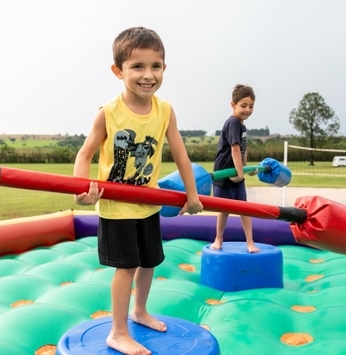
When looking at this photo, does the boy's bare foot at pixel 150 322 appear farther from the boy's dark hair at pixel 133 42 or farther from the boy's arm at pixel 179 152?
the boy's dark hair at pixel 133 42

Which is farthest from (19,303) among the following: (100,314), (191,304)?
(191,304)

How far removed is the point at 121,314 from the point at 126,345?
0.36ft

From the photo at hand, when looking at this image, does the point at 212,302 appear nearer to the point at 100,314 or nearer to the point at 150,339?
the point at 100,314

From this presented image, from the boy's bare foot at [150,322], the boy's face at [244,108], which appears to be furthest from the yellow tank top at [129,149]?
the boy's face at [244,108]

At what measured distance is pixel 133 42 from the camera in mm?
1741

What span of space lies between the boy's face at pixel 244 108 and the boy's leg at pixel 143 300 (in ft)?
5.44

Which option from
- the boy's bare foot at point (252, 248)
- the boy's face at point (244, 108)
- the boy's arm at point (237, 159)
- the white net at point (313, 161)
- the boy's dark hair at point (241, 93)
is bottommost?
the white net at point (313, 161)

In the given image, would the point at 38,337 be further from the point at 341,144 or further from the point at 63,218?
the point at 341,144

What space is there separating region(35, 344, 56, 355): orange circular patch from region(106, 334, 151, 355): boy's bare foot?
13.2 inches

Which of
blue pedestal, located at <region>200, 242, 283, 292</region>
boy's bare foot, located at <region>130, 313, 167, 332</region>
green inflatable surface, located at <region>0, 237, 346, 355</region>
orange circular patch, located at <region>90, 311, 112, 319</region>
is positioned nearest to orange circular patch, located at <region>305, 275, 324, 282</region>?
green inflatable surface, located at <region>0, 237, 346, 355</region>

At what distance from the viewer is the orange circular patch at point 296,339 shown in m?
2.18

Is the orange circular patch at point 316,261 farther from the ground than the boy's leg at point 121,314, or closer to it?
closer to it

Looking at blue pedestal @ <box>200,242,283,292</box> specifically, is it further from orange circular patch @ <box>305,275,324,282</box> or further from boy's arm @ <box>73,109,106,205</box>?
boy's arm @ <box>73,109,106,205</box>

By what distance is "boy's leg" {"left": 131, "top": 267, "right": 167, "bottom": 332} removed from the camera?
1.97m
